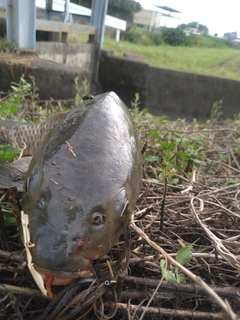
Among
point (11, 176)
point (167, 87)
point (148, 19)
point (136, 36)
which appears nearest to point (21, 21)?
point (167, 87)

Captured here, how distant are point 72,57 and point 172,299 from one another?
6.79 metres

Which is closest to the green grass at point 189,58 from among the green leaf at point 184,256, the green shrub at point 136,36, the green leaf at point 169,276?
the green shrub at point 136,36

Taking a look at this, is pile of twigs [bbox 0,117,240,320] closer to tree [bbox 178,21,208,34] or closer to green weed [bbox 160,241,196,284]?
green weed [bbox 160,241,196,284]

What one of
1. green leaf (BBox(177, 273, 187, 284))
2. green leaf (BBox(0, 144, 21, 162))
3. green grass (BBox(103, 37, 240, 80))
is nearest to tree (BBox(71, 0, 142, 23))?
green grass (BBox(103, 37, 240, 80))

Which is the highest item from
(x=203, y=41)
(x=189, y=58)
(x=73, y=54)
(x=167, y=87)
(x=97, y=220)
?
(x=97, y=220)

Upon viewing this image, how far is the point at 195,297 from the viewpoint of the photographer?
1521 mm

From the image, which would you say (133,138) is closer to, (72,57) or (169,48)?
(72,57)

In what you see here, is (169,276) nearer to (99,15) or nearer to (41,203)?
(41,203)

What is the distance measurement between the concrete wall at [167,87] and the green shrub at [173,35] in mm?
6393

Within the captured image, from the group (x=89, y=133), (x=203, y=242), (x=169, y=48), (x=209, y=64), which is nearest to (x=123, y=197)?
(x=89, y=133)

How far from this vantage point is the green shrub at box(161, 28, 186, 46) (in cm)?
1412

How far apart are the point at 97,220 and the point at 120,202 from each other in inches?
5.4

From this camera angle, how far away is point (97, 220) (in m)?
1.34

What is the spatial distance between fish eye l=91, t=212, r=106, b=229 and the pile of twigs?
191mm
